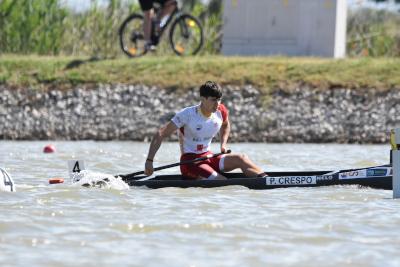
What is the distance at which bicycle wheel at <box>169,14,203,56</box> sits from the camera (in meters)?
23.5

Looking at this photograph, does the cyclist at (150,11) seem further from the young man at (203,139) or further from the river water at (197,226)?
the young man at (203,139)

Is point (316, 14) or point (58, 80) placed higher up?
point (316, 14)

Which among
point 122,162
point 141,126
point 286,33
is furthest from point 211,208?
point 286,33

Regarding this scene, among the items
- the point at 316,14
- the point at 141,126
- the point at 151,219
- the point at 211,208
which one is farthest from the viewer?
the point at 316,14

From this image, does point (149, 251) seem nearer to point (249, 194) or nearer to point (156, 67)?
point (249, 194)

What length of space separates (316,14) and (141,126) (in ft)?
16.4

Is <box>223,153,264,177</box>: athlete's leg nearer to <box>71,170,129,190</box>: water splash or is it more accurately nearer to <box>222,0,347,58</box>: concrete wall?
<box>71,170,129,190</box>: water splash

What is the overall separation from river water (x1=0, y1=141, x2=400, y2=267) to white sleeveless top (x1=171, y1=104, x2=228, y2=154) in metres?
0.83

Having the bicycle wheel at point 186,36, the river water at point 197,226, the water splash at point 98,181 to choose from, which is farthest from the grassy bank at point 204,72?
the water splash at point 98,181

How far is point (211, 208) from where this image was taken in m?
11.3

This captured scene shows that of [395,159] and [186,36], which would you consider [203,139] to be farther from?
[186,36]

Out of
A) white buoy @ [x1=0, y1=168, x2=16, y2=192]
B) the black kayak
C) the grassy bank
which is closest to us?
white buoy @ [x1=0, y1=168, x2=16, y2=192]

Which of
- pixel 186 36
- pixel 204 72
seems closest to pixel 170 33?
pixel 186 36

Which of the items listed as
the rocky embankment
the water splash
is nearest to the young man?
the water splash
